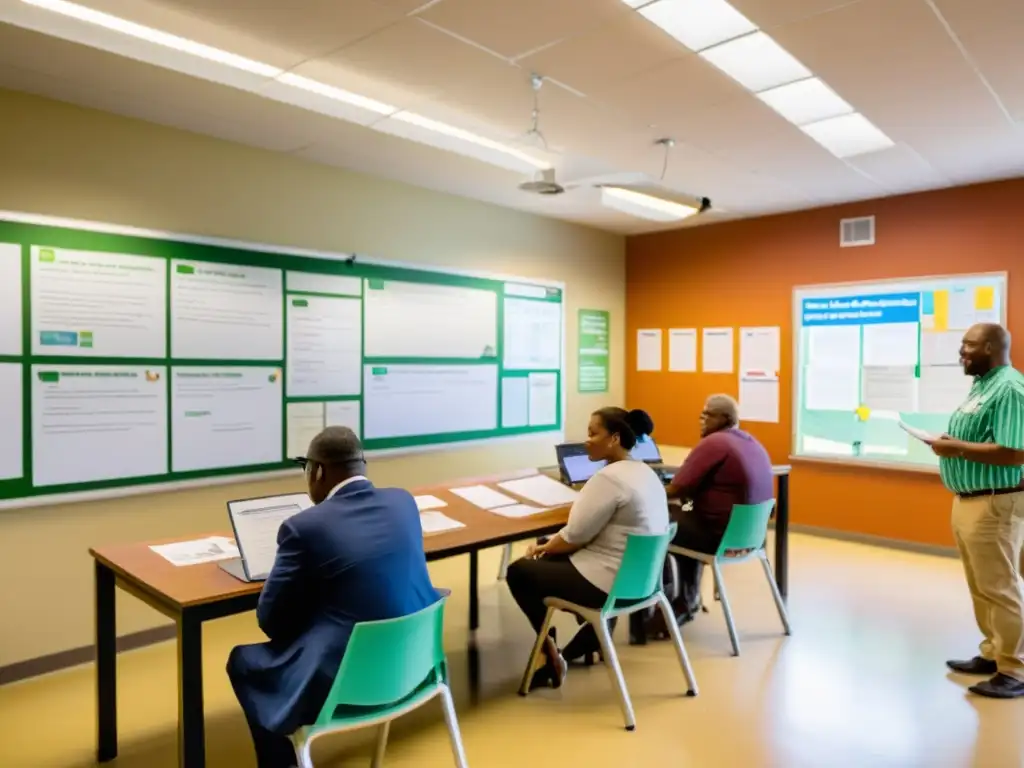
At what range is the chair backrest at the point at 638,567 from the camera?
2629 millimetres

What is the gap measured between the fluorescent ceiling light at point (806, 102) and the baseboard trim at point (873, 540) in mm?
3199

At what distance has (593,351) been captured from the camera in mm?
6340

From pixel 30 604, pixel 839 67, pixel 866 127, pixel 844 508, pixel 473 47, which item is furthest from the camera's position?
pixel 844 508

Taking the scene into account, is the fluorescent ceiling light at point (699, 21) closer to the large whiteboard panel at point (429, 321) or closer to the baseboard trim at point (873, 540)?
the large whiteboard panel at point (429, 321)

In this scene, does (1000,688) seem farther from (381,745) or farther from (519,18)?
(519,18)

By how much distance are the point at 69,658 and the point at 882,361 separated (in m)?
5.41

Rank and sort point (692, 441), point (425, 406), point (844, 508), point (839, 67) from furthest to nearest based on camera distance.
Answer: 1. point (692, 441)
2. point (844, 508)
3. point (425, 406)
4. point (839, 67)

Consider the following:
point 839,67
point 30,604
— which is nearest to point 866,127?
point 839,67

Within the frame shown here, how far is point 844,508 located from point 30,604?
5.24 meters

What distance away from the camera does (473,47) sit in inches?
108

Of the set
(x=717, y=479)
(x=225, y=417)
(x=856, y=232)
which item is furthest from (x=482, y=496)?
(x=856, y=232)

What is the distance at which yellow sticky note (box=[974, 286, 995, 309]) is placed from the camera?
4.77 m

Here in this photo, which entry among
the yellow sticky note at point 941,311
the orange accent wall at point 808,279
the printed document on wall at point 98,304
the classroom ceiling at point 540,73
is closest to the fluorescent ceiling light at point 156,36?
the classroom ceiling at point 540,73

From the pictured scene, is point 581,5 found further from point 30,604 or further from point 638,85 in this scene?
point 30,604
